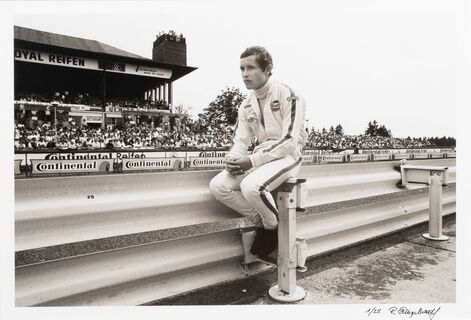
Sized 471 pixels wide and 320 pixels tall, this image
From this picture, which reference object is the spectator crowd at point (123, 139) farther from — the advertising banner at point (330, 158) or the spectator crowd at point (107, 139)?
the advertising banner at point (330, 158)

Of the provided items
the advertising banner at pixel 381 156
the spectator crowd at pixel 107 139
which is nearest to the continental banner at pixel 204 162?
the spectator crowd at pixel 107 139

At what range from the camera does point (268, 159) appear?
7.30 feet

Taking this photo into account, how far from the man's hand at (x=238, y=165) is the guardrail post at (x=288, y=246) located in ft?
0.91

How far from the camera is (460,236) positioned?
281 cm

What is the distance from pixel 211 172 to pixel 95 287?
98 cm

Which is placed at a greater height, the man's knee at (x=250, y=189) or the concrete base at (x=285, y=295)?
the man's knee at (x=250, y=189)

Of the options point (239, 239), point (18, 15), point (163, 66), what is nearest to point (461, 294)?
point (239, 239)

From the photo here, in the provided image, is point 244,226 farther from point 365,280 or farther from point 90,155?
point 90,155

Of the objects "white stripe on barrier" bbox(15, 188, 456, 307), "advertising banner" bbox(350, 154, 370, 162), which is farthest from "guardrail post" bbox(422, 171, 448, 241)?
"advertising banner" bbox(350, 154, 370, 162)

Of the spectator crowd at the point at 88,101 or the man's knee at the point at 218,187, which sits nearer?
the man's knee at the point at 218,187

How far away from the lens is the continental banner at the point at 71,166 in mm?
12473

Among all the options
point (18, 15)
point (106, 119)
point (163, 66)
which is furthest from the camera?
point (163, 66)

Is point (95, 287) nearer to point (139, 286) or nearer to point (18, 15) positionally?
point (139, 286)

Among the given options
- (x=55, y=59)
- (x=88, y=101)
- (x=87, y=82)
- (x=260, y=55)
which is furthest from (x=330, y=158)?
(x=87, y=82)
